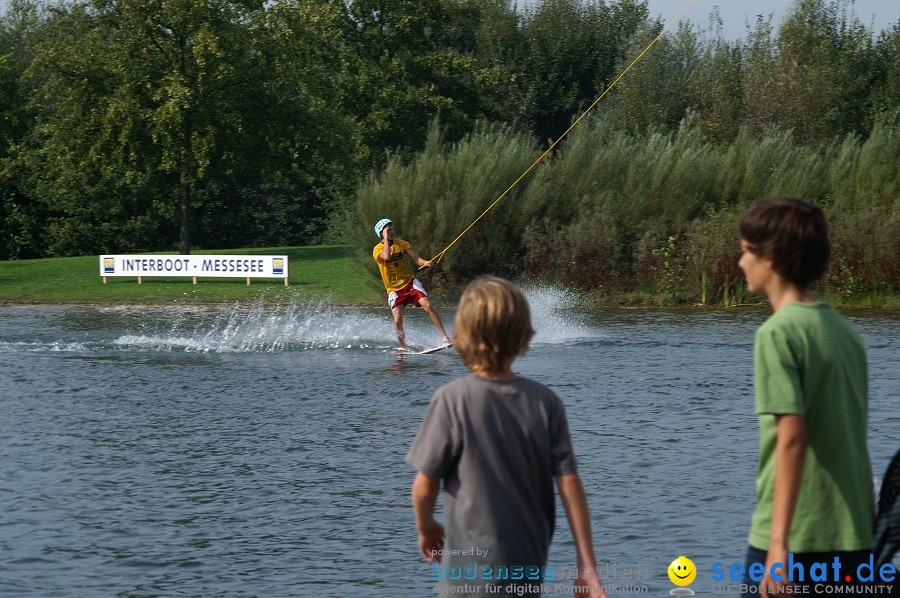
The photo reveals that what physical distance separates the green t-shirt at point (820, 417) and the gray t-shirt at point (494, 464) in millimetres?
678

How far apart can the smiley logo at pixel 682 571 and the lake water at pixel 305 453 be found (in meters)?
0.06

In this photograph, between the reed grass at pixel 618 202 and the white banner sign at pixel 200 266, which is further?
the white banner sign at pixel 200 266

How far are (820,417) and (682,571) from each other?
11.8ft

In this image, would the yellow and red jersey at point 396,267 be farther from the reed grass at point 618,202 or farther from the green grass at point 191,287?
the green grass at point 191,287

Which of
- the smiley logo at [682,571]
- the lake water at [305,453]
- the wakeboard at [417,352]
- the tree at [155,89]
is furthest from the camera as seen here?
the tree at [155,89]

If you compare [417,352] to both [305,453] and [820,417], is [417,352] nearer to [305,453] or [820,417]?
[305,453]

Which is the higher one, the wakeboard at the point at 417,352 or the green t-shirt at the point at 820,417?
the green t-shirt at the point at 820,417

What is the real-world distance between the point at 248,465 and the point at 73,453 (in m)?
1.76

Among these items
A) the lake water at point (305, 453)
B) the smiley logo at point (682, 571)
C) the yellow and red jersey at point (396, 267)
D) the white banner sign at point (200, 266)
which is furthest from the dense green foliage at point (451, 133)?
the smiley logo at point (682, 571)

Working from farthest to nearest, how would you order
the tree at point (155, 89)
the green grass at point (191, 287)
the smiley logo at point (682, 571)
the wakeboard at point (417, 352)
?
1. the tree at point (155, 89)
2. the green grass at point (191, 287)
3. the wakeboard at point (417, 352)
4. the smiley logo at point (682, 571)

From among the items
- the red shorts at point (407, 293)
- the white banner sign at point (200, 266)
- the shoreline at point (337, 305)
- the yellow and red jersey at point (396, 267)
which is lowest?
the shoreline at point (337, 305)

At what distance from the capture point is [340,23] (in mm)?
49188

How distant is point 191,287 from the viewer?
103ft

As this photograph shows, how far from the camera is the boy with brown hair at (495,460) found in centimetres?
392
